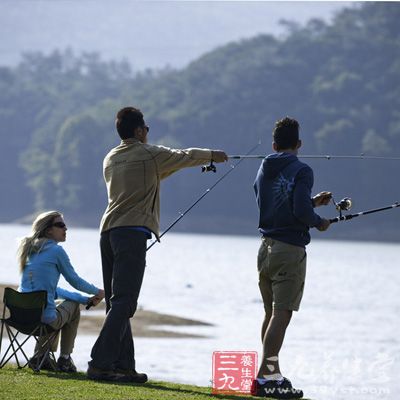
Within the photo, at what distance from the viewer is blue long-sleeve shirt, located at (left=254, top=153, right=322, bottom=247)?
655 cm

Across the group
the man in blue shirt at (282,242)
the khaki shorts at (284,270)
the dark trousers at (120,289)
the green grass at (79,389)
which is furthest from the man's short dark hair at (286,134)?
the green grass at (79,389)

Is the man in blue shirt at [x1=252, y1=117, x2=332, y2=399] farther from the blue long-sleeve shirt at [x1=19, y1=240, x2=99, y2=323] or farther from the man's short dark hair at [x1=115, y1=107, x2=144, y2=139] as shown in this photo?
the blue long-sleeve shirt at [x1=19, y1=240, x2=99, y2=323]

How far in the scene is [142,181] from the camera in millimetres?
6957

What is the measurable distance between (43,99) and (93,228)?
33.3 metres

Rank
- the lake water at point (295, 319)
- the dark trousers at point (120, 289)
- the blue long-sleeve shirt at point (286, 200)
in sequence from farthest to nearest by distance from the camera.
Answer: the lake water at point (295, 319), the dark trousers at point (120, 289), the blue long-sleeve shirt at point (286, 200)

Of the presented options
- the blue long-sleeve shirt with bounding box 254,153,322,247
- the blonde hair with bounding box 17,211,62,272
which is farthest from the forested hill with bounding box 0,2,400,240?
the blue long-sleeve shirt with bounding box 254,153,322,247

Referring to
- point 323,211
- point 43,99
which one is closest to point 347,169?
point 323,211

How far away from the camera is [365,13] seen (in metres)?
109

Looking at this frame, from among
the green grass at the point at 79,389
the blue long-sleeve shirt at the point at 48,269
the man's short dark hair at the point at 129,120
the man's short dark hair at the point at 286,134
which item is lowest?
the green grass at the point at 79,389

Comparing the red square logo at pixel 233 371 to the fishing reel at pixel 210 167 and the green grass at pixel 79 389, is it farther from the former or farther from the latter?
the fishing reel at pixel 210 167

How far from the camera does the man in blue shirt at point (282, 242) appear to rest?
21.6ft

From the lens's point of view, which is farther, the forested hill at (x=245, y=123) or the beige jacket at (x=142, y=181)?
the forested hill at (x=245, y=123)

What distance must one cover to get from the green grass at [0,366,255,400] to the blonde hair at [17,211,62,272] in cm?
79

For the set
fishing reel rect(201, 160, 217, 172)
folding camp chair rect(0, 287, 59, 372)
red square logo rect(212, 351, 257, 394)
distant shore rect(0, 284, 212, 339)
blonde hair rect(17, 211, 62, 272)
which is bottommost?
red square logo rect(212, 351, 257, 394)
